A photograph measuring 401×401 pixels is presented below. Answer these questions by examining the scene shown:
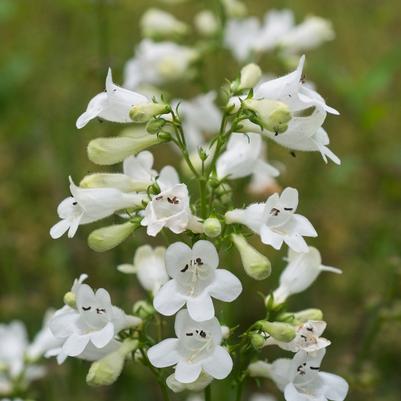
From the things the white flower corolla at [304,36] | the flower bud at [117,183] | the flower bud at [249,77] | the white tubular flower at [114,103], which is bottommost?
the white flower corolla at [304,36]

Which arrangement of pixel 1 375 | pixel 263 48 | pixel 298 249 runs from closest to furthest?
1. pixel 298 249
2. pixel 1 375
3. pixel 263 48

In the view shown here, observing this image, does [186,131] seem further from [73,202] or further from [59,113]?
[73,202]

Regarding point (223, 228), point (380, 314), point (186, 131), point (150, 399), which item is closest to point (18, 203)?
point (186, 131)

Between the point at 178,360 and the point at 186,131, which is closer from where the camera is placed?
the point at 178,360

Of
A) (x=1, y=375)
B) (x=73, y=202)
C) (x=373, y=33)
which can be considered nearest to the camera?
(x=73, y=202)

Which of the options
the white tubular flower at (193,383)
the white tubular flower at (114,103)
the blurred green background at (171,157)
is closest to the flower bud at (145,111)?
the white tubular flower at (114,103)

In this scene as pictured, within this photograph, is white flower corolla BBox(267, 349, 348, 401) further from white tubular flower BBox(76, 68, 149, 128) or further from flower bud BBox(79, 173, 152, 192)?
white tubular flower BBox(76, 68, 149, 128)

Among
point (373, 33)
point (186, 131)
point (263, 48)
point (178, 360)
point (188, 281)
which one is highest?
point (188, 281)

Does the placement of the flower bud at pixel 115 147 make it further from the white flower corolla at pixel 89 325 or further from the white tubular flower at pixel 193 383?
the white tubular flower at pixel 193 383

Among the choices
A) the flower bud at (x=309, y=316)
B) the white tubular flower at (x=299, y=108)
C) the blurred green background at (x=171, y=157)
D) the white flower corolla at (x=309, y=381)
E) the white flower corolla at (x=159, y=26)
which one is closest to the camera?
the white tubular flower at (x=299, y=108)
